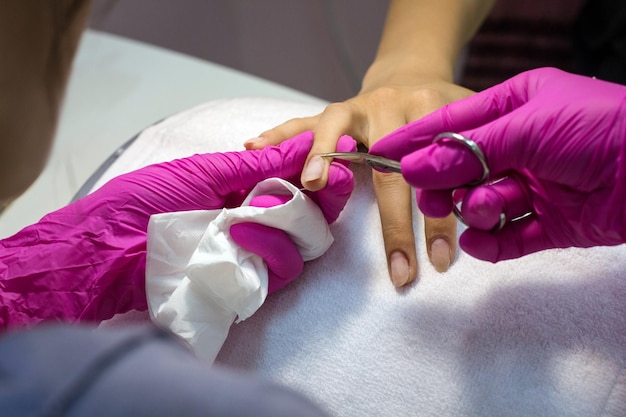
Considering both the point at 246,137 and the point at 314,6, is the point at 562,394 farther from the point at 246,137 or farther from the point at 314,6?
the point at 314,6

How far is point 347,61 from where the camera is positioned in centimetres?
141

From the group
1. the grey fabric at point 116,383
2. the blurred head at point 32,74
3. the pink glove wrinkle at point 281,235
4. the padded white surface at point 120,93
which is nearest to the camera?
the grey fabric at point 116,383

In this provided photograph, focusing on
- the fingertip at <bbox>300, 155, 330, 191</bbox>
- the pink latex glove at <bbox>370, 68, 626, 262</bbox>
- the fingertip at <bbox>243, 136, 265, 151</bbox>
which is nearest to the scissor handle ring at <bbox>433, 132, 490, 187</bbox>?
the pink latex glove at <bbox>370, 68, 626, 262</bbox>

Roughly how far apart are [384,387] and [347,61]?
40.5 inches

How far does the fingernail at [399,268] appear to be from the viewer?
571 mm

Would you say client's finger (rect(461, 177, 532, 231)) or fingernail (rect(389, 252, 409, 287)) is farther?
fingernail (rect(389, 252, 409, 287))

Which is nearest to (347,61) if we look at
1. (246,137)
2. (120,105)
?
(120,105)

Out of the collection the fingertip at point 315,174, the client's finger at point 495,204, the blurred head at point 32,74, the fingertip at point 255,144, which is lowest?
the client's finger at point 495,204

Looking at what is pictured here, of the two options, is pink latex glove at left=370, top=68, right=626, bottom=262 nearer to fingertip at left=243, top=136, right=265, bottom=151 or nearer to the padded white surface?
fingertip at left=243, top=136, right=265, bottom=151

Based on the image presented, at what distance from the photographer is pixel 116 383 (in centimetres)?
26

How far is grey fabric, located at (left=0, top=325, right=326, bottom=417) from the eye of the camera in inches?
10.0

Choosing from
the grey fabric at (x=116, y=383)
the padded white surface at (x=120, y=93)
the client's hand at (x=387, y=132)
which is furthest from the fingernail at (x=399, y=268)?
the padded white surface at (x=120, y=93)

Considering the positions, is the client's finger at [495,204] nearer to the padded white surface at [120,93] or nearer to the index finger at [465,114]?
the index finger at [465,114]

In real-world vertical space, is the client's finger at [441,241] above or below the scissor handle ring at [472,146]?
below
